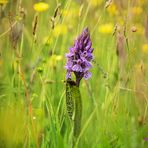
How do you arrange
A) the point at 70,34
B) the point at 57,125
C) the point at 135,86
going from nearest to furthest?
the point at 57,125, the point at 135,86, the point at 70,34

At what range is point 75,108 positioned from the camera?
5.20ft

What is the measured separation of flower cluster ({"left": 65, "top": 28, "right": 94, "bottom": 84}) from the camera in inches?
62.0

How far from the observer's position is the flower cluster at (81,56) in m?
1.58

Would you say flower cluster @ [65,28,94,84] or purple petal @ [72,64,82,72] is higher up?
flower cluster @ [65,28,94,84]

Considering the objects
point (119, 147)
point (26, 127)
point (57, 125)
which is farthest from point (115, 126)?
point (26, 127)

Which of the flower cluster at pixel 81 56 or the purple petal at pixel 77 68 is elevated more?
the flower cluster at pixel 81 56

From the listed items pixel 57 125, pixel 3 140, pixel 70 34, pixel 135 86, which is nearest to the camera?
pixel 3 140

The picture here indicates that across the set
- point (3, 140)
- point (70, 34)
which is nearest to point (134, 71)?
point (3, 140)

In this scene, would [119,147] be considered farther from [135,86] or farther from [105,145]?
[135,86]

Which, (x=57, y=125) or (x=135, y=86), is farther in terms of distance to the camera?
(x=135, y=86)

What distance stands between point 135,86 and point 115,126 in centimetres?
26

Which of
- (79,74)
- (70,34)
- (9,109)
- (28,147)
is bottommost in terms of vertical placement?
(28,147)

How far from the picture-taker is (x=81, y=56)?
5.19ft

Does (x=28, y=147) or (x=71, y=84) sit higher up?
(x=71, y=84)
